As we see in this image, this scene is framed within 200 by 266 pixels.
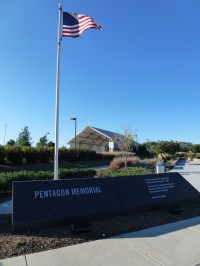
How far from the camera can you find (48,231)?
6.07 meters

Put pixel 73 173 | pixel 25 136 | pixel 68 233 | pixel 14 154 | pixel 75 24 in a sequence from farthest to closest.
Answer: pixel 25 136 → pixel 14 154 → pixel 73 173 → pixel 75 24 → pixel 68 233

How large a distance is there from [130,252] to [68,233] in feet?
4.66

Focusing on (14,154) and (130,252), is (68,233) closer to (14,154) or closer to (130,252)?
(130,252)

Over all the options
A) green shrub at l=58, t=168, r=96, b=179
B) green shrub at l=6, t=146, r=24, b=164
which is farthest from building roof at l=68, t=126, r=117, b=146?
green shrub at l=58, t=168, r=96, b=179

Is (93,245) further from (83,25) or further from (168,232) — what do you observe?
(83,25)

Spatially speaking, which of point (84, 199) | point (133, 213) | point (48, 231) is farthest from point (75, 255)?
point (133, 213)

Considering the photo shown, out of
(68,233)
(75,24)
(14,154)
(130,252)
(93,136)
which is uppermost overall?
(93,136)

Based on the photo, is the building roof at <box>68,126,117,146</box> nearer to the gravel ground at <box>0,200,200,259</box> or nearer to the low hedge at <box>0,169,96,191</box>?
the low hedge at <box>0,169,96,191</box>

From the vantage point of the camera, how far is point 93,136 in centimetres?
6981

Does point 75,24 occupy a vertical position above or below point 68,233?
above

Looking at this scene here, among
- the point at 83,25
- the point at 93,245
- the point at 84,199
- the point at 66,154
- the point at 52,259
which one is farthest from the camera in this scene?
the point at 66,154

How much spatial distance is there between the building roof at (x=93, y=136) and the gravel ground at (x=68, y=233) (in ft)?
168


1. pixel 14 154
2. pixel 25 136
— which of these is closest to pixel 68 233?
pixel 14 154

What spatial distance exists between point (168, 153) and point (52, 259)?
1513 inches
